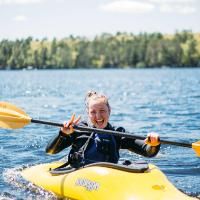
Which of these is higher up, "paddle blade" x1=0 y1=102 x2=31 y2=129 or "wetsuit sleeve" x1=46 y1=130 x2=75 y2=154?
"paddle blade" x1=0 y1=102 x2=31 y2=129

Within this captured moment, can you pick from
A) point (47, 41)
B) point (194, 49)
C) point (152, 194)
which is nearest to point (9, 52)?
point (47, 41)

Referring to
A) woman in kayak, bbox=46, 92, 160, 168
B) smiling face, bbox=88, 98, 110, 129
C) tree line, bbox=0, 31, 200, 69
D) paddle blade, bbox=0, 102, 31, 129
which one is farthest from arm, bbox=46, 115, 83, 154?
tree line, bbox=0, 31, 200, 69

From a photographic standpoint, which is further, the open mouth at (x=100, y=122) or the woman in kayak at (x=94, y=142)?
the open mouth at (x=100, y=122)

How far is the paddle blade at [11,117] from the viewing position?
7.64 m

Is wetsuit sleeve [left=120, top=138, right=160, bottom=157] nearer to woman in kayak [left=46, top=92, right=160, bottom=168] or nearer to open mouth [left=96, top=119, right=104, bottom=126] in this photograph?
woman in kayak [left=46, top=92, right=160, bottom=168]

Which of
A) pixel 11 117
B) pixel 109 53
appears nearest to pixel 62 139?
pixel 11 117

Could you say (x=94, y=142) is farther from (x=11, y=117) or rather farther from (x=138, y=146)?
(x=11, y=117)

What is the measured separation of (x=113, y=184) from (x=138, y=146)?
35.9 inches

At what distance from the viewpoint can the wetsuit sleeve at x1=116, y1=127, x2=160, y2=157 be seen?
653cm

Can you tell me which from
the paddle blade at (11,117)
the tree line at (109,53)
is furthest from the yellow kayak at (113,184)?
the tree line at (109,53)

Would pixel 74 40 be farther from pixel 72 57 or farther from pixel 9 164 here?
pixel 9 164

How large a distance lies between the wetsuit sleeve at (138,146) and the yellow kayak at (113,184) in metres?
0.21

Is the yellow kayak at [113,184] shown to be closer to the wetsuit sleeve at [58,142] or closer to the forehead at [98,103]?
the wetsuit sleeve at [58,142]

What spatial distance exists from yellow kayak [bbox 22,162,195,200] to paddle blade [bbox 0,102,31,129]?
120cm
